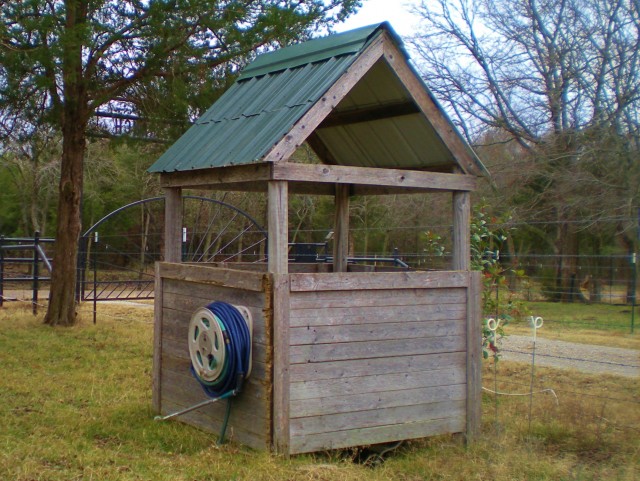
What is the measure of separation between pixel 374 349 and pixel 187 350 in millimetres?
1524

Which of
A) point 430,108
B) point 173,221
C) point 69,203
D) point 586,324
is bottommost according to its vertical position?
point 586,324

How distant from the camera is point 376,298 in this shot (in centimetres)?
557

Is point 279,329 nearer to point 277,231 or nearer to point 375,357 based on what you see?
point 277,231

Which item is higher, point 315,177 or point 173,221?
point 315,177

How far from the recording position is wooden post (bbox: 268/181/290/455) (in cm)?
516

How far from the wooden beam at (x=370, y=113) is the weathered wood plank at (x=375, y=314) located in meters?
1.56

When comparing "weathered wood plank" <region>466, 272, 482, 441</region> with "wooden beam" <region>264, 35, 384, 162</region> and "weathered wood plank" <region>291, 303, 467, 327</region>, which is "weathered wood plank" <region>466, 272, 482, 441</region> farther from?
"wooden beam" <region>264, 35, 384, 162</region>

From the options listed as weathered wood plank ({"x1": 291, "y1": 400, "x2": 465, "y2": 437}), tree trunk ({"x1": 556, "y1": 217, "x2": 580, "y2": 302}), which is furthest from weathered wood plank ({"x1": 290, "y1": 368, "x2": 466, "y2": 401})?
tree trunk ({"x1": 556, "y1": 217, "x2": 580, "y2": 302})

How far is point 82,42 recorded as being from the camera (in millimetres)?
9938

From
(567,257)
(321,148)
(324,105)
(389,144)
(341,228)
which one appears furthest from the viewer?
(567,257)

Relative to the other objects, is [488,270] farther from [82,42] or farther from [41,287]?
[41,287]

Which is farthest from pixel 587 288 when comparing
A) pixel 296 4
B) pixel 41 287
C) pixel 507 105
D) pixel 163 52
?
pixel 41 287

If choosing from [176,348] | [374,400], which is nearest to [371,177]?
[374,400]

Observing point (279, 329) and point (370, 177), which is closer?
point (279, 329)
